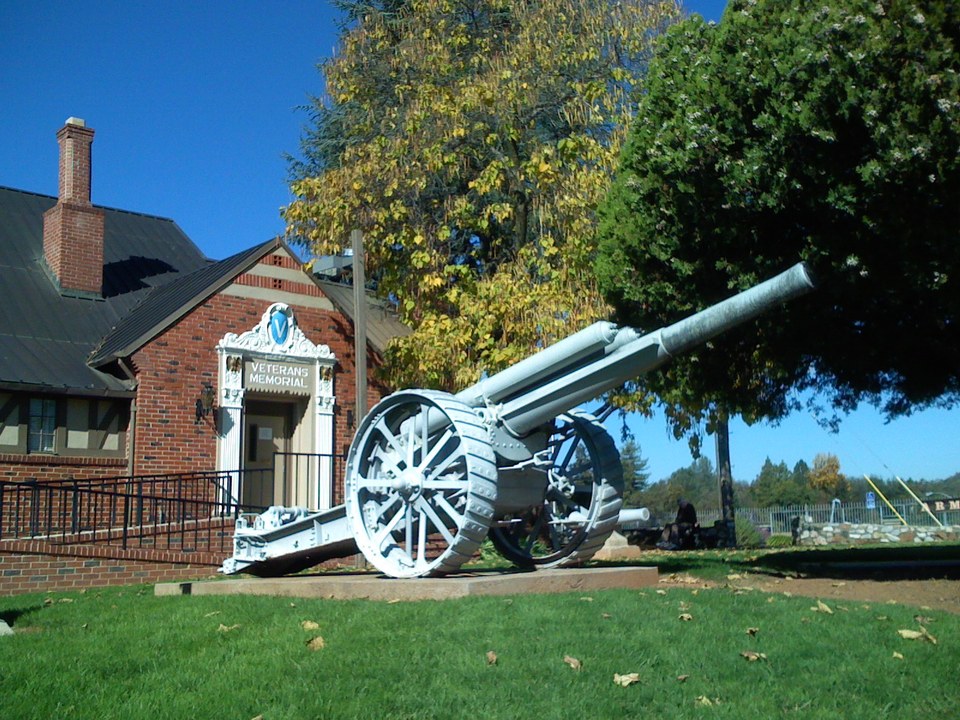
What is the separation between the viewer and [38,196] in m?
20.7

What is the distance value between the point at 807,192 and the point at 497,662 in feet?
16.5

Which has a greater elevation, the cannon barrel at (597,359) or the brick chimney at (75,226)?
the brick chimney at (75,226)

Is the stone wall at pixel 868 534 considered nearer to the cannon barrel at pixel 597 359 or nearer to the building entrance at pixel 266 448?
the building entrance at pixel 266 448

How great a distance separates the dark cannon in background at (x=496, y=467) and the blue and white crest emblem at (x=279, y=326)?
26.0ft

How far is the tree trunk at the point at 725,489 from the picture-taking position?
21500mm

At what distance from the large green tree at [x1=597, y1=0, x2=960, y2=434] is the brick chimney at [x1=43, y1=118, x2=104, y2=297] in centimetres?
1109

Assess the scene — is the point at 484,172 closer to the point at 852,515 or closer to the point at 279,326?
the point at 279,326

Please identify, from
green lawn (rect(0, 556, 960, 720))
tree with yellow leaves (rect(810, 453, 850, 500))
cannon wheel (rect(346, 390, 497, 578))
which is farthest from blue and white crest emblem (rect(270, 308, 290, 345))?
tree with yellow leaves (rect(810, 453, 850, 500))

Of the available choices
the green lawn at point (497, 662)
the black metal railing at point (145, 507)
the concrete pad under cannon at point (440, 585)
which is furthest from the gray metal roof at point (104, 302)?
the green lawn at point (497, 662)

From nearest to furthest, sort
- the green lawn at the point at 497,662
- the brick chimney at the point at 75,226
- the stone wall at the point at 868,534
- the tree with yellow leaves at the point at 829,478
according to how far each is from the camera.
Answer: the green lawn at the point at 497,662 → the brick chimney at the point at 75,226 → the stone wall at the point at 868,534 → the tree with yellow leaves at the point at 829,478

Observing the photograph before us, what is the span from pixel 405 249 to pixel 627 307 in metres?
7.68

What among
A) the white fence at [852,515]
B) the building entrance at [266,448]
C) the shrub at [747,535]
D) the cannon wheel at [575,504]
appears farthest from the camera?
the white fence at [852,515]

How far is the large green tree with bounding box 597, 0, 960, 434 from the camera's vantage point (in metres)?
7.89

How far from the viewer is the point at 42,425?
1570 cm
